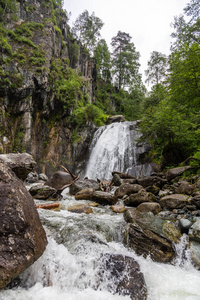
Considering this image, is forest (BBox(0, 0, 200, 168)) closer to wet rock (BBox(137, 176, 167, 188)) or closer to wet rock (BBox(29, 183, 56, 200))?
wet rock (BBox(137, 176, 167, 188))

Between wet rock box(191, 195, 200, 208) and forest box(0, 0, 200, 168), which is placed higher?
forest box(0, 0, 200, 168)

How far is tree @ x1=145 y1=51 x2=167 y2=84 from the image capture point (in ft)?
95.7

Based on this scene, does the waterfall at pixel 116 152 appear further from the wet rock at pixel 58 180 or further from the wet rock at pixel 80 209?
the wet rock at pixel 80 209

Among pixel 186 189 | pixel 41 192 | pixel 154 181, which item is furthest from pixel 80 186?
pixel 186 189

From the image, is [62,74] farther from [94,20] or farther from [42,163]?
[94,20]

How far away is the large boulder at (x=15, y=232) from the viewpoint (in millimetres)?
2131

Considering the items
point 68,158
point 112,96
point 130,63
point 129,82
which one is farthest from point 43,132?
point 130,63

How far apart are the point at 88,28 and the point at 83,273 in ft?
145

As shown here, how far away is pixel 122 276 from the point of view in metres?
2.84

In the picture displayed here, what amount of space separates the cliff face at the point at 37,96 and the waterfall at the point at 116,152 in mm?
2000

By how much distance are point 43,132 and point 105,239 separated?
15930 millimetres

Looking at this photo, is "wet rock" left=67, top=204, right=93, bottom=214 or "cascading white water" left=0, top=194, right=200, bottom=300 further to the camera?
"wet rock" left=67, top=204, right=93, bottom=214

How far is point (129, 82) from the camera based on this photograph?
3722 centimetres

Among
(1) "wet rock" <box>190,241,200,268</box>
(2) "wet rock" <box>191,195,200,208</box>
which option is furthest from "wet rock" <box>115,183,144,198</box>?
(1) "wet rock" <box>190,241,200,268</box>
